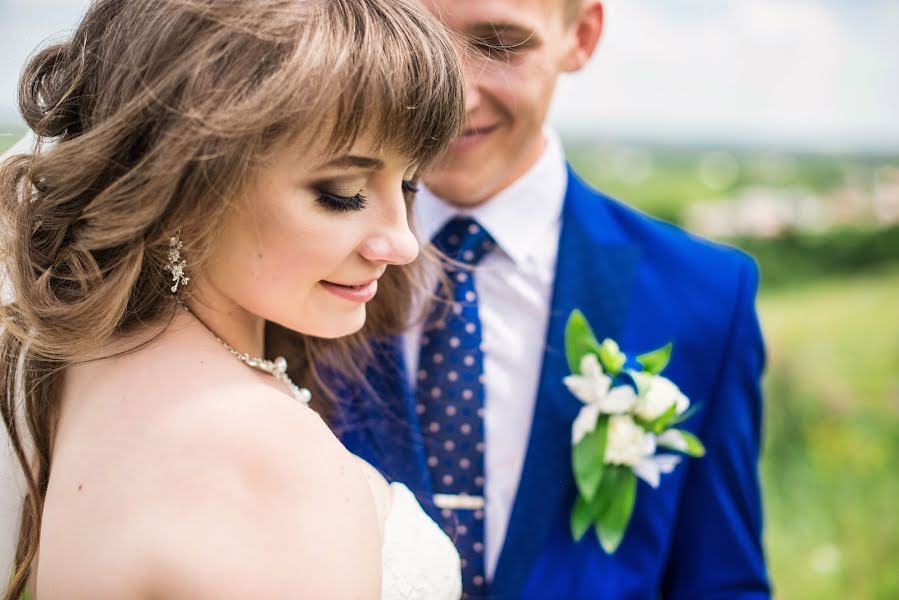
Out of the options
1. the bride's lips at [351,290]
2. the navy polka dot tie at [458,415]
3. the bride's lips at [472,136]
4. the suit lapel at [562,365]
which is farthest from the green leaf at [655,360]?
A: the bride's lips at [351,290]

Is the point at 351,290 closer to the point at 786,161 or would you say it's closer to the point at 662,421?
the point at 662,421

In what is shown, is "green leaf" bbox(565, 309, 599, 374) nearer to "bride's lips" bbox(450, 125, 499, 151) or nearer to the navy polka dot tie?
the navy polka dot tie

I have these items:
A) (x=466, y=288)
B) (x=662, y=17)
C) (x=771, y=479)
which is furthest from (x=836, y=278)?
(x=466, y=288)

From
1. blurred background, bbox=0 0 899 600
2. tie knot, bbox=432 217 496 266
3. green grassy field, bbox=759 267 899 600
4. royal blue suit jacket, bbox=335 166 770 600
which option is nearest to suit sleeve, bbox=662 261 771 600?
royal blue suit jacket, bbox=335 166 770 600

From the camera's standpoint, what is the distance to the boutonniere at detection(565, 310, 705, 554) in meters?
1.91

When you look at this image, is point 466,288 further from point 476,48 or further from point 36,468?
point 36,468

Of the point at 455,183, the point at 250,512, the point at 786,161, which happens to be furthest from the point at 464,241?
the point at 786,161

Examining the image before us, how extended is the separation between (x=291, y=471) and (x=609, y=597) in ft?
3.38

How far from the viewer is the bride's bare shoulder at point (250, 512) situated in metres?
1.10

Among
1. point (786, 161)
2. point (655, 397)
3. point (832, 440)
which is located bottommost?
point (832, 440)

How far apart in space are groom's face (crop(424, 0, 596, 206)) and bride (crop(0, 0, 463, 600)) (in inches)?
21.3

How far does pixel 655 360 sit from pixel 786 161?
2687 mm

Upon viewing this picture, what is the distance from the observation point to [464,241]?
6.86ft

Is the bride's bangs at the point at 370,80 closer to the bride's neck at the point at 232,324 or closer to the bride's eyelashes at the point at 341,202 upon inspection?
the bride's eyelashes at the point at 341,202
